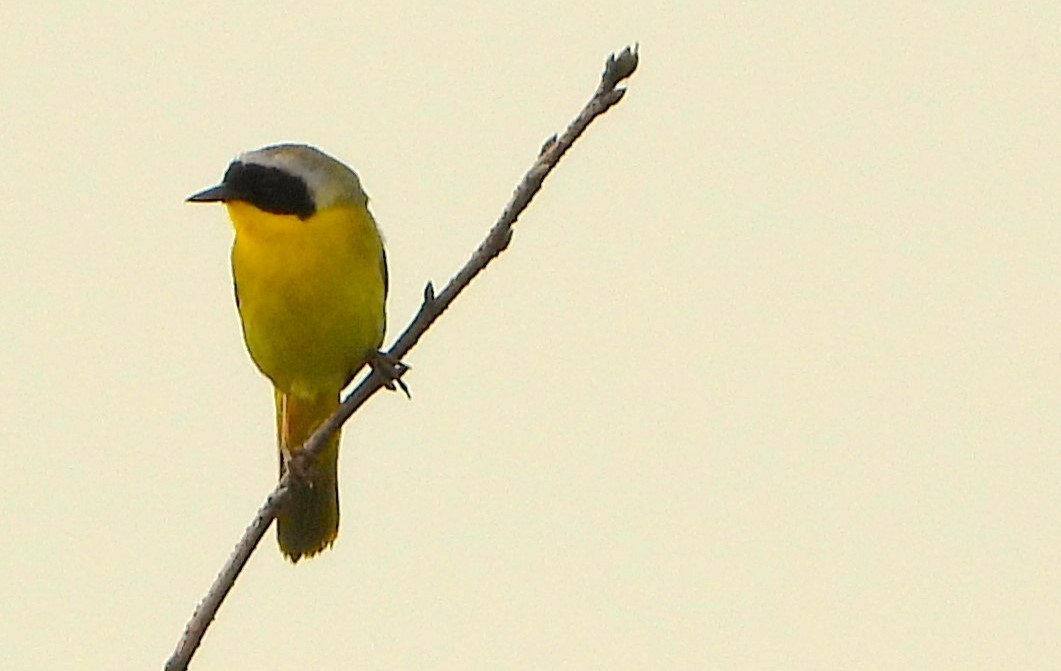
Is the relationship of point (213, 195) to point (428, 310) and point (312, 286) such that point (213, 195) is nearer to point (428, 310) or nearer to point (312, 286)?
point (312, 286)

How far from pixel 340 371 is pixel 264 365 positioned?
0.29m

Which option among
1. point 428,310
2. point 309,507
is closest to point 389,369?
point 428,310

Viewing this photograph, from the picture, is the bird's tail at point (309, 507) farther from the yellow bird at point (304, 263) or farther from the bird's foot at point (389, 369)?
the bird's foot at point (389, 369)

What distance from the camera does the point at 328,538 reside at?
232 inches

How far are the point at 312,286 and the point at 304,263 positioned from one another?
0.26 ft

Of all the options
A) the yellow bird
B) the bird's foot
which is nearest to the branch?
the bird's foot

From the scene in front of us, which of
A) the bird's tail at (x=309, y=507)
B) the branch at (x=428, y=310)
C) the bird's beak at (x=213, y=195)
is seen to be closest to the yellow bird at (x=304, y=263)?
the bird's beak at (x=213, y=195)

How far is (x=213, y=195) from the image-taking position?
4.82 m

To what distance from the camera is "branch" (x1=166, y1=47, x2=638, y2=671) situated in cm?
310

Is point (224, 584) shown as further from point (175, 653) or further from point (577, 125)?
point (577, 125)

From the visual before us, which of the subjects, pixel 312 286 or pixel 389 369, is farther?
pixel 312 286

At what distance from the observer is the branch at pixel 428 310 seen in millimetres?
3102

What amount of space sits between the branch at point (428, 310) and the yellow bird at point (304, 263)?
3.57 ft

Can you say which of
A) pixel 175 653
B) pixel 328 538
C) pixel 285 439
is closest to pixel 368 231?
pixel 285 439
